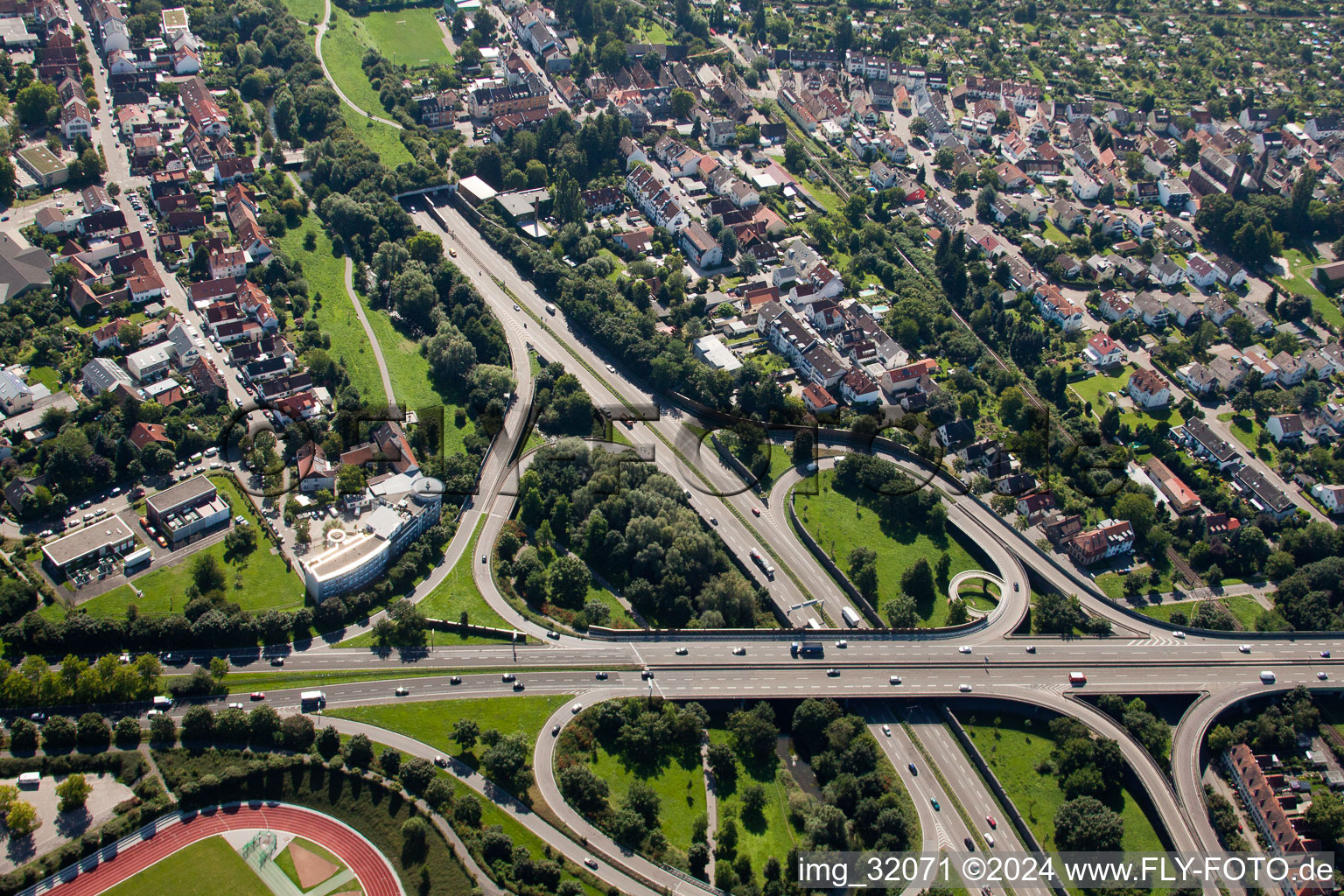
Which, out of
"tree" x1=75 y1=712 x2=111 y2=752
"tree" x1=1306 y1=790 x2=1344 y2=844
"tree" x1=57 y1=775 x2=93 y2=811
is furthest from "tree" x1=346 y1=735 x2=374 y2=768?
"tree" x1=1306 y1=790 x2=1344 y2=844

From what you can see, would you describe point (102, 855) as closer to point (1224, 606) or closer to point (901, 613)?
point (901, 613)

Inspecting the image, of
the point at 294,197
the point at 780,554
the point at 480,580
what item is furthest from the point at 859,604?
the point at 294,197

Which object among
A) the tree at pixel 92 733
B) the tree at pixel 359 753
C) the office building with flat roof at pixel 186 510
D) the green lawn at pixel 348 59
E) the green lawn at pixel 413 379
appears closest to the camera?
the tree at pixel 92 733

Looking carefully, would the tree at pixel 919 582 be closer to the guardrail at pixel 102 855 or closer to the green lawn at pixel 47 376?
the guardrail at pixel 102 855

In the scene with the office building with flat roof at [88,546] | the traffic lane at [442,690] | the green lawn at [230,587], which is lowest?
the traffic lane at [442,690]

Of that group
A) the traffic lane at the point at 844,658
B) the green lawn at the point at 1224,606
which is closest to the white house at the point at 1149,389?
the green lawn at the point at 1224,606

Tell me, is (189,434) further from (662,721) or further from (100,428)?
(662,721)

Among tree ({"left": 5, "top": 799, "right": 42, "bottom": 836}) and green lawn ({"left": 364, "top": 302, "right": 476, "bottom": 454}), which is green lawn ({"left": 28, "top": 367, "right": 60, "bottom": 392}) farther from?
tree ({"left": 5, "top": 799, "right": 42, "bottom": 836})
